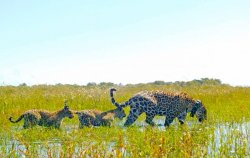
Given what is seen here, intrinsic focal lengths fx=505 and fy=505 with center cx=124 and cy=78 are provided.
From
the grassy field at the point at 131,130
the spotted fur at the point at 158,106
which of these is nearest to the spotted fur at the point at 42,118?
the grassy field at the point at 131,130

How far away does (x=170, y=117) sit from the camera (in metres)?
15.8

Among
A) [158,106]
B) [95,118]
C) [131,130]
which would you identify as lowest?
[131,130]

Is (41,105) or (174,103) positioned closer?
(174,103)

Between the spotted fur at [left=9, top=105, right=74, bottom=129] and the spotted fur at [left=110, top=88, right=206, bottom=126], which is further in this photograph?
the spotted fur at [left=110, top=88, right=206, bottom=126]

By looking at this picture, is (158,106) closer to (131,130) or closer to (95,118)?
(95,118)

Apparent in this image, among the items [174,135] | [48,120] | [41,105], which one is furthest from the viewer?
[41,105]

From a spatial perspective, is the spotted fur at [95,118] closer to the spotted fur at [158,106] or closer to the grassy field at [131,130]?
the grassy field at [131,130]

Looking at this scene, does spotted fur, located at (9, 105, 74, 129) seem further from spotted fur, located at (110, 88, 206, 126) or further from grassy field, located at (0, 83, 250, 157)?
spotted fur, located at (110, 88, 206, 126)

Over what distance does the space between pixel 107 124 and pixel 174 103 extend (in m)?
2.36

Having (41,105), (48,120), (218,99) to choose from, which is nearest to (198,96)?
(218,99)

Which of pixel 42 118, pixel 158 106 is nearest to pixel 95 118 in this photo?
pixel 42 118

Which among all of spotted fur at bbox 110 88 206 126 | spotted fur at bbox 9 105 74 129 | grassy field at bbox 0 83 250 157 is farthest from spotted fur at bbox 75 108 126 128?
spotted fur at bbox 110 88 206 126

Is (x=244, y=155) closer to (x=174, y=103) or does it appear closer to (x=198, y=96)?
A: (x=174, y=103)

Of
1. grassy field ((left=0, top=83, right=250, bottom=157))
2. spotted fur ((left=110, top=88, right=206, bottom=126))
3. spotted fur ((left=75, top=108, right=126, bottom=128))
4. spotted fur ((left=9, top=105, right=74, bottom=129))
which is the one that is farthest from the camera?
spotted fur ((left=110, top=88, right=206, bottom=126))
